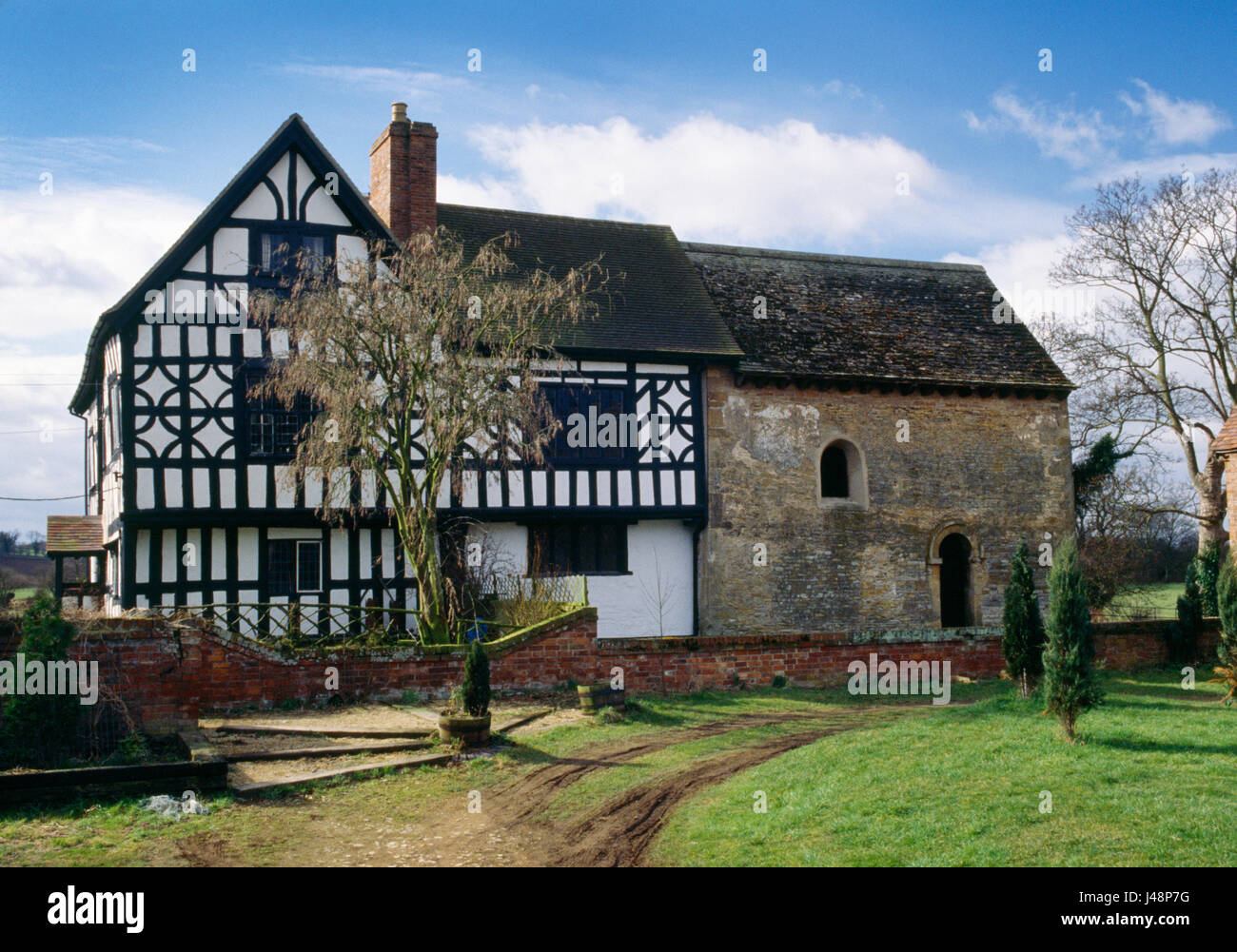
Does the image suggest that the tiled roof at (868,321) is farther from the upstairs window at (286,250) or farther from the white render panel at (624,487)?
the upstairs window at (286,250)

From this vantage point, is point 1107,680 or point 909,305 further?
point 909,305

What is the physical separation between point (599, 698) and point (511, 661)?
5.79 ft

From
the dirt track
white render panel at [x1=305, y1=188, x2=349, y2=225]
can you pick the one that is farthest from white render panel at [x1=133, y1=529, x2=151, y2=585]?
the dirt track

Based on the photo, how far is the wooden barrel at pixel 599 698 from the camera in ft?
44.2

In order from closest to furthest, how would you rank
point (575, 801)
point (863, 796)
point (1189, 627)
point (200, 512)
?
point (863, 796), point (575, 801), point (200, 512), point (1189, 627)

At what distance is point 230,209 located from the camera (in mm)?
17828

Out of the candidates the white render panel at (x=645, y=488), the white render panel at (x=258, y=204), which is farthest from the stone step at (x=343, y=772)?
the white render panel at (x=258, y=204)

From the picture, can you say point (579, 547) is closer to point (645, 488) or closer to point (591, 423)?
point (645, 488)

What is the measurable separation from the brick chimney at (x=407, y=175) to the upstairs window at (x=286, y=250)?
190 centimetres

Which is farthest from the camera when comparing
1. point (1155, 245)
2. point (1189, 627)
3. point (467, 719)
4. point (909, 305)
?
point (1155, 245)

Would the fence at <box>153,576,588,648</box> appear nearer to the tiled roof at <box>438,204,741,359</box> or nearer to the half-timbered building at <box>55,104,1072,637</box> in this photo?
the half-timbered building at <box>55,104,1072,637</box>
